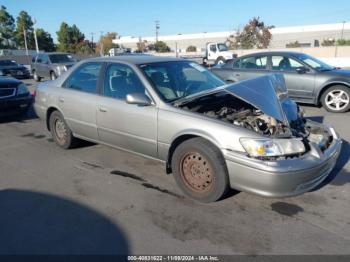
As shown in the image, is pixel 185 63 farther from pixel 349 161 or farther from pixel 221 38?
pixel 221 38

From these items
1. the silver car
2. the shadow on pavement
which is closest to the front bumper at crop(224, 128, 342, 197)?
the silver car

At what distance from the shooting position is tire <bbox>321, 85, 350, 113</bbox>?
8.30 meters

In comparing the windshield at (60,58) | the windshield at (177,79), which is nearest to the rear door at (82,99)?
the windshield at (177,79)

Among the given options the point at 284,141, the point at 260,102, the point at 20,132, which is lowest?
the point at 20,132

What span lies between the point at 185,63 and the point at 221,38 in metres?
74.8

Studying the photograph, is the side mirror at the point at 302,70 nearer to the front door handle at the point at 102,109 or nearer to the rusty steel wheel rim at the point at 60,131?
the front door handle at the point at 102,109

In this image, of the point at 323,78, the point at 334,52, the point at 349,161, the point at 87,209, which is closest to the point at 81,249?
the point at 87,209

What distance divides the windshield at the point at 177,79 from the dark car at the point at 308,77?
409cm

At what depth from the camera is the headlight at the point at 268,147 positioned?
3.45 metres

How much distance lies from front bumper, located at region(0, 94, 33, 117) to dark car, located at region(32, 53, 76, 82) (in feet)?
30.9

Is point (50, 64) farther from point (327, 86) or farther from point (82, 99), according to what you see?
point (327, 86)

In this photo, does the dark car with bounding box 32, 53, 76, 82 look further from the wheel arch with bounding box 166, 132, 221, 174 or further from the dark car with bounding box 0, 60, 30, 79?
the wheel arch with bounding box 166, 132, 221, 174

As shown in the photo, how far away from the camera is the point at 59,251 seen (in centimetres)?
303

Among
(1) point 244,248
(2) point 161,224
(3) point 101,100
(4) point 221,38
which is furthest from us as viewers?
(4) point 221,38
